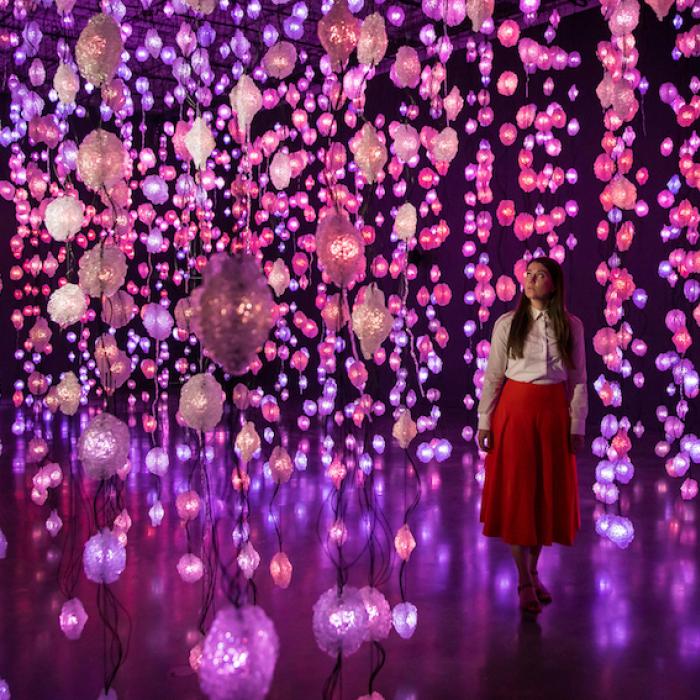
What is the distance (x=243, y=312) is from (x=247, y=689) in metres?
0.59

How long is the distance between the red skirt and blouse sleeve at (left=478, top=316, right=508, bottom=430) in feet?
0.31

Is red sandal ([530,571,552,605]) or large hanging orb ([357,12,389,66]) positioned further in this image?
red sandal ([530,571,552,605])

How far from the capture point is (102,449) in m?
2.04

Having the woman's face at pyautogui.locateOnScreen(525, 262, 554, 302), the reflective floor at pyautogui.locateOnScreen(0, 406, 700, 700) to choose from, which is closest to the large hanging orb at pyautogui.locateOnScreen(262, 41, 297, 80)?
the woman's face at pyautogui.locateOnScreen(525, 262, 554, 302)

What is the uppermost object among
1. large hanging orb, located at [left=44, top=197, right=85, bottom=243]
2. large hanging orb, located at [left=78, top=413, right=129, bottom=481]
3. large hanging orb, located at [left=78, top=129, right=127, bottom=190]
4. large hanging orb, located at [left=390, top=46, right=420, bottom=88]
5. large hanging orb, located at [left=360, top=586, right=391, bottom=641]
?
large hanging orb, located at [left=390, top=46, right=420, bottom=88]

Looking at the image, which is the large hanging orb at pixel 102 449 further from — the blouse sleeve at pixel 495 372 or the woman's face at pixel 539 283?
the woman's face at pixel 539 283

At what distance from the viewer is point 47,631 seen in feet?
8.41

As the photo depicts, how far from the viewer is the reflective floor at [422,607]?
225cm

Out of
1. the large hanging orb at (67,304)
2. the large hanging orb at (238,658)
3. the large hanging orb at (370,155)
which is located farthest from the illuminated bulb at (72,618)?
the large hanging orb at (370,155)

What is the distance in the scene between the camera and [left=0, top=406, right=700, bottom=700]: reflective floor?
2246 millimetres

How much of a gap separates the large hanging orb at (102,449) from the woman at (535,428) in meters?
1.27

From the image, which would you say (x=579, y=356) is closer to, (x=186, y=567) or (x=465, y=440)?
(x=186, y=567)

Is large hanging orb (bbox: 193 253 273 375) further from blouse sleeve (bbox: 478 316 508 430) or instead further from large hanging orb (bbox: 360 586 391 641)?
blouse sleeve (bbox: 478 316 508 430)

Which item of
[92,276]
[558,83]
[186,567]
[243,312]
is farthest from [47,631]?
[558,83]
